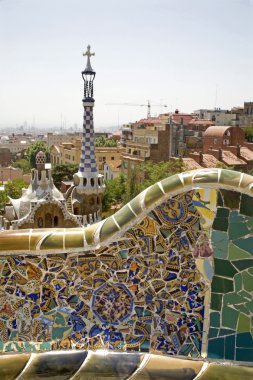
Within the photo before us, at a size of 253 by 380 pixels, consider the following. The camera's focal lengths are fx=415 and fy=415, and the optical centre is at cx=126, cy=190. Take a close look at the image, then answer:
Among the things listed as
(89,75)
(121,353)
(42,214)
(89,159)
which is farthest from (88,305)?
(89,75)

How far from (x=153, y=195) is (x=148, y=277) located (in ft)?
1.27

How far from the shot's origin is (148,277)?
1951 mm

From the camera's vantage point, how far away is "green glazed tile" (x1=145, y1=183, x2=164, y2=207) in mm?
1920

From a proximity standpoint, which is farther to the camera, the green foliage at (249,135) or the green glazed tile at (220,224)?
the green foliage at (249,135)

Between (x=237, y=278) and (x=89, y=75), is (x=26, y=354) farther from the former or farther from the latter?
(x=89, y=75)

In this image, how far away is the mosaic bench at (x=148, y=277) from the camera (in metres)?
1.88

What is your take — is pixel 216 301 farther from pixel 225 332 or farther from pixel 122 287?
pixel 122 287

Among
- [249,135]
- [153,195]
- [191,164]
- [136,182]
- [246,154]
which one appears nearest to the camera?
[153,195]

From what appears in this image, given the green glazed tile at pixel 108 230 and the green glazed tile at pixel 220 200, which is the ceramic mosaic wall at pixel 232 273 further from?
the green glazed tile at pixel 108 230

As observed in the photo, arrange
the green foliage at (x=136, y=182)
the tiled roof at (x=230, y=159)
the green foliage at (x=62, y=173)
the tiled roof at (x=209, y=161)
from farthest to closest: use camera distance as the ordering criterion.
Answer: the green foliage at (x=62, y=173), the tiled roof at (x=230, y=159), the tiled roof at (x=209, y=161), the green foliage at (x=136, y=182)

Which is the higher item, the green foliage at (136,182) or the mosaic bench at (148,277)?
the mosaic bench at (148,277)

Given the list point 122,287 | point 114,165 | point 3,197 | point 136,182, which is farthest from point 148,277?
point 114,165

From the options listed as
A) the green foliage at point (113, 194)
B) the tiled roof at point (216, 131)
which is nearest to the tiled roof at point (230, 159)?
the tiled roof at point (216, 131)

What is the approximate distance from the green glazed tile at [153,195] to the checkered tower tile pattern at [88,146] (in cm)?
712
